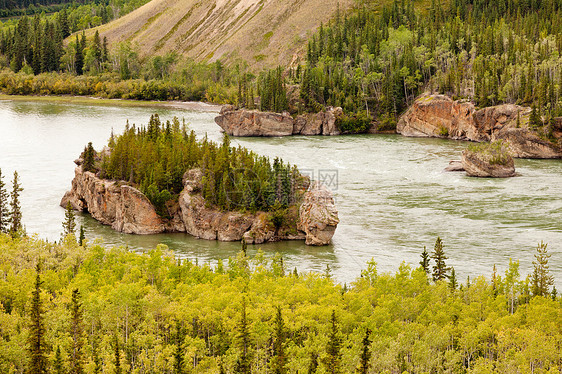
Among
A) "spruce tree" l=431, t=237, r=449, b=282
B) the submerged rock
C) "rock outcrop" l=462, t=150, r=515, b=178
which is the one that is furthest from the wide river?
"spruce tree" l=431, t=237, r=449, b=282

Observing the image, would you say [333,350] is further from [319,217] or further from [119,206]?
[119,206]

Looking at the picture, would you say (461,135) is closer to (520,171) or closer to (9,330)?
(520,171)

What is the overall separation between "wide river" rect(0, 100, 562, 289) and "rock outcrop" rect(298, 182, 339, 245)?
1621 millimetres

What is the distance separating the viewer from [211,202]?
4151 inches

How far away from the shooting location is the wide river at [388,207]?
93.5m

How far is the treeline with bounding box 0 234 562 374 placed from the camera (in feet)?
188

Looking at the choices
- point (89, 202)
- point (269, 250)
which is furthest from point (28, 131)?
point (269, 250)

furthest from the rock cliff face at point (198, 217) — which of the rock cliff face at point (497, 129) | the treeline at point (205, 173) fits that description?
the rock cliff face at point (497, 129)

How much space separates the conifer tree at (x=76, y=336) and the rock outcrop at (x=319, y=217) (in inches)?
1589

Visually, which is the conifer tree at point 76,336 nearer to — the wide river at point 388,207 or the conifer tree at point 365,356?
Answer: the conifer tree at point 365,356

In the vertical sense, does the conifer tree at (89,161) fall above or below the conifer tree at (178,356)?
above

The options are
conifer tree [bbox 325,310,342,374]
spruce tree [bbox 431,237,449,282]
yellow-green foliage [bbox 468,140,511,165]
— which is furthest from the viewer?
yellow-green foliage [bbox 468,140,511,165]

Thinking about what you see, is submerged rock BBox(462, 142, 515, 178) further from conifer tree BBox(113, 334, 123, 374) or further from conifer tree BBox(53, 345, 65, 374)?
conifer tree BBox(53, 345, 65, 374)

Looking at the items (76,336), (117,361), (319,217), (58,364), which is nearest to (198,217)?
(319,217)
